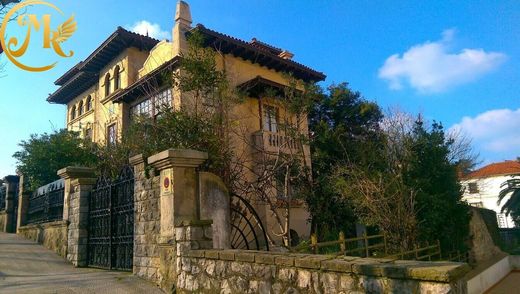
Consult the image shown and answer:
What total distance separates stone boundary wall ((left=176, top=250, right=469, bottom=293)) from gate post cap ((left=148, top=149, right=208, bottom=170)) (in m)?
1.46

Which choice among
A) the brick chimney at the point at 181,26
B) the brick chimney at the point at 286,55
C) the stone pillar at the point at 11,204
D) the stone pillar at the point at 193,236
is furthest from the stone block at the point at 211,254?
the brick chimney at the point at 286,55

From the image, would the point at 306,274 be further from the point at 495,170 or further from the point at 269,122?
the point at 495,170

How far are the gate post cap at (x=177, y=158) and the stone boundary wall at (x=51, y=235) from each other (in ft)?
15.3

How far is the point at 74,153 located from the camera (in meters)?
14.8

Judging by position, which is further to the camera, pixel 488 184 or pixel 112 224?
pixel 488 184

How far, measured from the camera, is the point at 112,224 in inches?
312

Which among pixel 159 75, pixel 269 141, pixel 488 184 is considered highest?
pixel 159 75

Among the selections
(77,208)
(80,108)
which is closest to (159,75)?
(77,208)

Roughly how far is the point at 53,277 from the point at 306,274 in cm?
539

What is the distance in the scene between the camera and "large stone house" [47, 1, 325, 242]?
15455 millimetres

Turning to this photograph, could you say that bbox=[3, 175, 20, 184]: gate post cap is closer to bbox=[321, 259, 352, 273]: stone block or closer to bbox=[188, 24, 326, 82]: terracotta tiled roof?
bbox=[188, 24, 326, 82]: terracotta tiled roof

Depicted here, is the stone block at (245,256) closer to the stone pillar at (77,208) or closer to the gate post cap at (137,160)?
the gate post cap at (137,160)

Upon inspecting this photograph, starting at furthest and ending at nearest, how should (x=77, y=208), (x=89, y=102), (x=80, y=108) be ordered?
(x=80, y=108) → (x=89, y=102) → (x=77, y=208)

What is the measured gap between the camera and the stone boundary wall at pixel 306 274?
312cm
